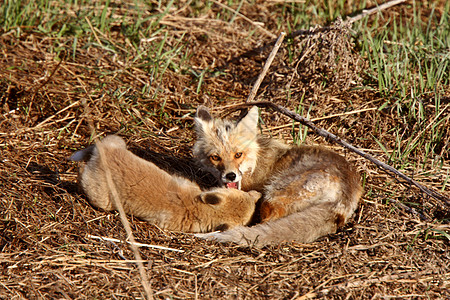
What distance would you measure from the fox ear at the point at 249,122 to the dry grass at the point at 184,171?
2.21 ft

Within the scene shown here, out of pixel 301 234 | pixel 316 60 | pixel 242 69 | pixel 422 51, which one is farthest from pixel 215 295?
pixel 422 51

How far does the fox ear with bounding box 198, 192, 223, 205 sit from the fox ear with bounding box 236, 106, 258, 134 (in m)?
1.11

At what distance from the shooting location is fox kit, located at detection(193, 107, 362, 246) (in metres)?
4.33

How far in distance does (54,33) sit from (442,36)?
5.40 m

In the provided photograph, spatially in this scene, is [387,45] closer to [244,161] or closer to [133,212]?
[244,161]

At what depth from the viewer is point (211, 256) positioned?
411 cm

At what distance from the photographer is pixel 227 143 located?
516 cm

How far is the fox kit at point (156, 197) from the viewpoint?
4.46 metres

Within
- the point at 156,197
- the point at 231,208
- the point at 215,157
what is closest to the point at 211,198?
the point at 231,208

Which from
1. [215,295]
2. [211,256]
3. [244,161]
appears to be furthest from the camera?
[244,161]

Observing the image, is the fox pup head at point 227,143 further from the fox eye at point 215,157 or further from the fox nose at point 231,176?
the fox nose at point 231,176

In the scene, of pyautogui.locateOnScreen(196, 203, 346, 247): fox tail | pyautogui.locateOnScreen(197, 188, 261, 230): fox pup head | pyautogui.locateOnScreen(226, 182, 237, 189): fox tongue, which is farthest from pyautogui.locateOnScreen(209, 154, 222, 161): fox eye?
pyautogui.locateOnScreen(196, 203, 346, 247): fox tail

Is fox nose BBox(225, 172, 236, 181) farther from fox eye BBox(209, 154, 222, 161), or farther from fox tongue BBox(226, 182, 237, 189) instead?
fox eye BBox(209, 154, 222, 161)

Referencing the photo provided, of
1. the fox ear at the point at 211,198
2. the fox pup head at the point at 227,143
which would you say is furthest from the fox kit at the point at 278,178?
the fox ear at the point at 211,198
